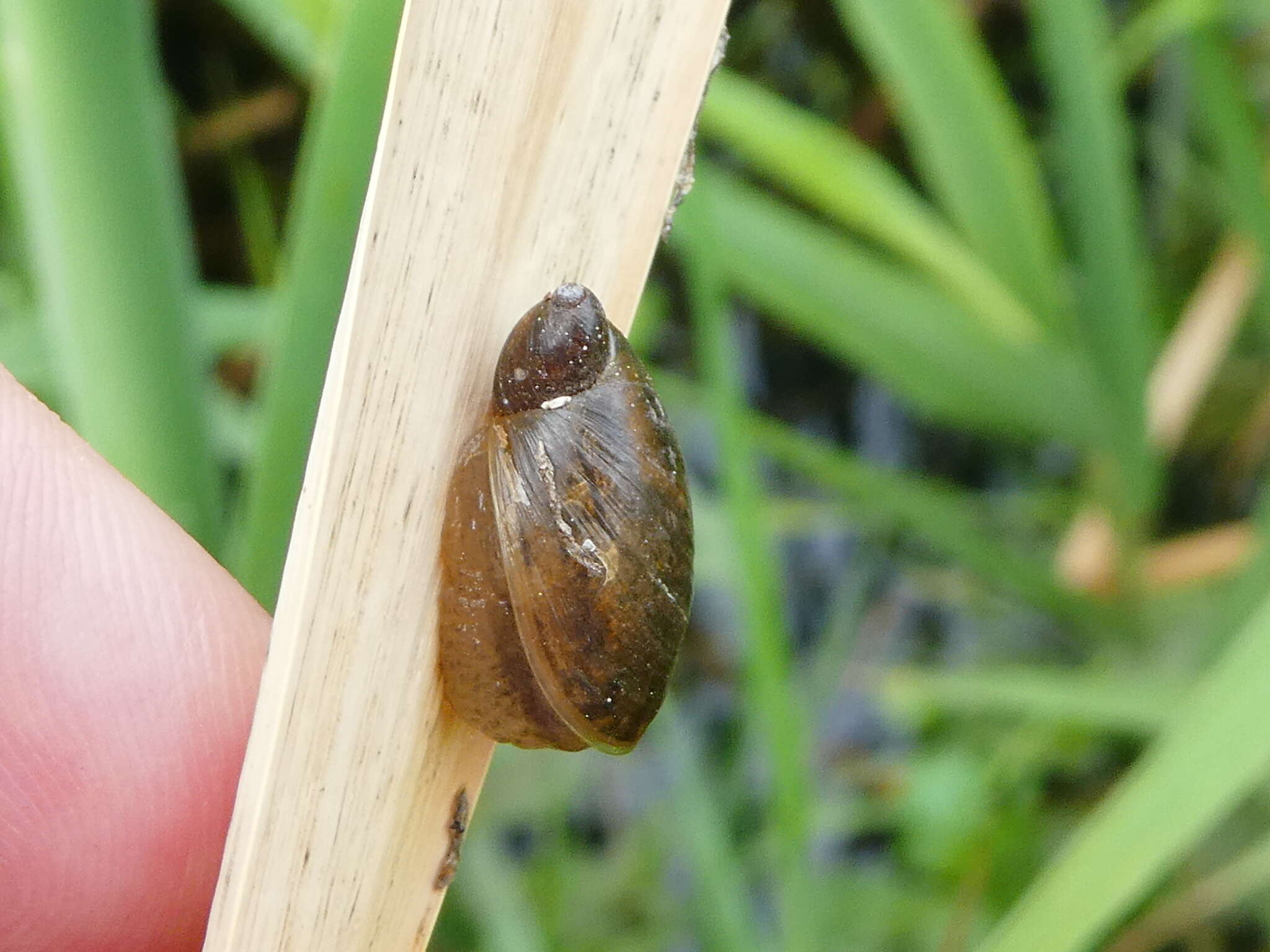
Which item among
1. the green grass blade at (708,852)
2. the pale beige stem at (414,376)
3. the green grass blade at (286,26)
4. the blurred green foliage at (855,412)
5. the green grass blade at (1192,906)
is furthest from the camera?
the green grass blade at (1192,906)

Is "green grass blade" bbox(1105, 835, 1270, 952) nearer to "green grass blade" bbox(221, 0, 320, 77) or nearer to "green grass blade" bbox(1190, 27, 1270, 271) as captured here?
"green grass blade" bbox(1190, 27, 1270, 271)

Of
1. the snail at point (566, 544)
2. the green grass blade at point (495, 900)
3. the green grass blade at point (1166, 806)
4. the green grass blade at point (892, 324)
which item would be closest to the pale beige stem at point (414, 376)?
the snail at point (566, 544)

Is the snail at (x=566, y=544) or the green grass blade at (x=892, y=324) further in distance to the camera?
the green grass blade at (x=892, y=324)

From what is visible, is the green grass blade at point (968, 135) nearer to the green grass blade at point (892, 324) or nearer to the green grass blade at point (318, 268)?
the green grass blade at point (892, 324)

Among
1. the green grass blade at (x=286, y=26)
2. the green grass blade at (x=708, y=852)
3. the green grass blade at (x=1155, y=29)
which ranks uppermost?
the green grass blade at (x=1155, y=29)

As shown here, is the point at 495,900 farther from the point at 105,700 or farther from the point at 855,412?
the point at 855,412

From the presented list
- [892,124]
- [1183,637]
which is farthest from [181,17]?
[1183,637]

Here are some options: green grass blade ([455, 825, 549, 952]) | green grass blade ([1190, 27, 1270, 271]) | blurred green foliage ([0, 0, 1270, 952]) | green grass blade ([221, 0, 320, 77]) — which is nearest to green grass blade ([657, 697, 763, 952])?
blurred green foliage ([0, 0, 1270, 952])
